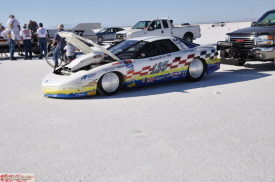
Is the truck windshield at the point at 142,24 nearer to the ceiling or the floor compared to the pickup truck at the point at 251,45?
nearer to the ceiling

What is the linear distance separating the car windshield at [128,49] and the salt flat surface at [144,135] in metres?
0.87

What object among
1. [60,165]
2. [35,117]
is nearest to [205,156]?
[60,165]

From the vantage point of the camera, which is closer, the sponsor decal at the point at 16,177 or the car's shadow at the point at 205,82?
the sponsor decal at the point at 16,177

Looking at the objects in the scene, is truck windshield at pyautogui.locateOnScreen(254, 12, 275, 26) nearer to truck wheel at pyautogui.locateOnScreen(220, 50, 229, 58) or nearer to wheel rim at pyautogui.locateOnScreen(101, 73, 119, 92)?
truck wheel at pyautogui.locateOnScreen(220, 50, 229, 58)

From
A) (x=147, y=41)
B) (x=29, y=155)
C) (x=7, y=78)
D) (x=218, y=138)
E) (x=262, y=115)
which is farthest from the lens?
(x=7, y=78)

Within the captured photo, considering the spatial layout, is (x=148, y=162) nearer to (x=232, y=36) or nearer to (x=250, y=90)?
(x=250, y=90)

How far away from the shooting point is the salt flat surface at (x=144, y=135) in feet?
12.1

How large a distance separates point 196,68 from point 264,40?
2734mm

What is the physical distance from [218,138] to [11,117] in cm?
365

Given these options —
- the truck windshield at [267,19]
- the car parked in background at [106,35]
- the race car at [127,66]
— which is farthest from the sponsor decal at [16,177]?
the car parked in background at [106,35]

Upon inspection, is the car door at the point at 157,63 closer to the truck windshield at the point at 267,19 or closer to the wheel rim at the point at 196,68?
the wheel rim at the point at 196,68

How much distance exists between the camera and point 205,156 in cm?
404

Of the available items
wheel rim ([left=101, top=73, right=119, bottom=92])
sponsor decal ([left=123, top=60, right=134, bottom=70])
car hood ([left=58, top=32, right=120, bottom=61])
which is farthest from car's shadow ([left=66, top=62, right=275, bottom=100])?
car hood ([left=58, top=32, right=120, bottom=61])

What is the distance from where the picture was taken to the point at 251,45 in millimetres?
10312
